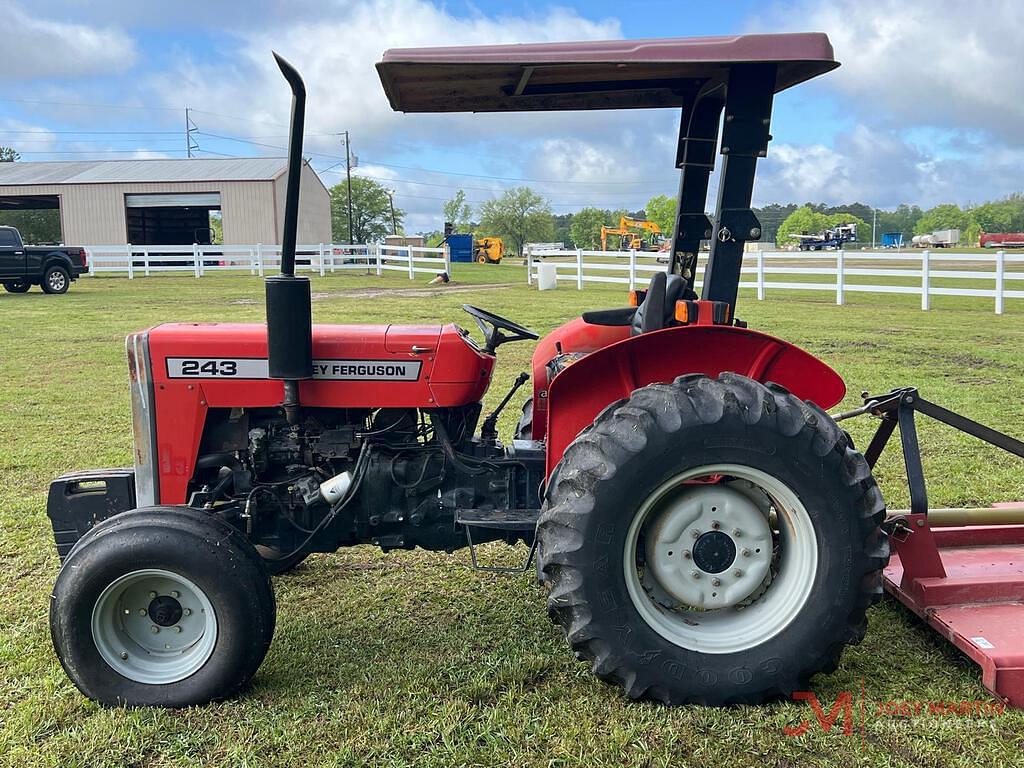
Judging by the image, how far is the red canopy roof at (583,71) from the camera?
8.84 feet

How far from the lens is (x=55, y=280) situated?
71.9 feet

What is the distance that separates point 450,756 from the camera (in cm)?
256

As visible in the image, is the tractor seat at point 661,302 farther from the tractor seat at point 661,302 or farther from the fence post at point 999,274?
the fence post at point 999,274

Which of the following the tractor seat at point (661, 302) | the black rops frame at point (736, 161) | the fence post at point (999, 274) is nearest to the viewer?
the black rops frame at point (736, 161)

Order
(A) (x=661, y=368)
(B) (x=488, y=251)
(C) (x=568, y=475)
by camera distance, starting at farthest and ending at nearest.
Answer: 1. (B) (x=488, y=251)
2. (A) (x=661, y=368)
3. (C) (x=568, y=475)

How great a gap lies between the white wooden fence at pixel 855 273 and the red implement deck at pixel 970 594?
7112 mm

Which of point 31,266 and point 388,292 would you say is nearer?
point 31,266

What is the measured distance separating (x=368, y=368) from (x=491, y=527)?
745 mm

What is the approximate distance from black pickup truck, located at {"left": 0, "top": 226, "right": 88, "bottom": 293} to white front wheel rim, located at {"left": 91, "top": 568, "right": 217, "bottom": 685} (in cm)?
2175

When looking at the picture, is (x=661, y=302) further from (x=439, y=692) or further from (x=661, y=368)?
(x=439, y=692)

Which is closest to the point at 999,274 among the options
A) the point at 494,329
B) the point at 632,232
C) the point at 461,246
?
the point at 494,329

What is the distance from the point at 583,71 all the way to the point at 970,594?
7.85ft
